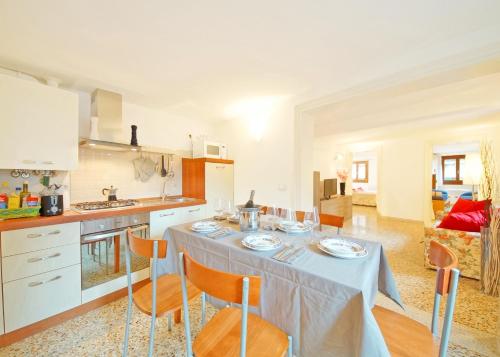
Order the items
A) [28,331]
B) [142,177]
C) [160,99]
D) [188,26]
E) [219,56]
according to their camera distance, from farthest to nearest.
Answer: [142,177], [160,99], [219,56], [28,331], [188,26]

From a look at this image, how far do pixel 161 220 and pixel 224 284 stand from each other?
181cm

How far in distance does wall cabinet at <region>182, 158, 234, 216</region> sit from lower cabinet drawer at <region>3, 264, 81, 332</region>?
5.01 feet

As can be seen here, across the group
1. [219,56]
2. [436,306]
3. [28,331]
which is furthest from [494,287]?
[28,331]

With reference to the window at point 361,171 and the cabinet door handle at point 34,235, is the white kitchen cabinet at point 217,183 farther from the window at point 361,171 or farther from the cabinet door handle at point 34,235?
the window at point 361,171

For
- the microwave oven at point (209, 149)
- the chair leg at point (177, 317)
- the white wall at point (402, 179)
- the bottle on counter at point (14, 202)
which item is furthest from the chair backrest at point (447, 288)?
the white wall at point (402, 179)

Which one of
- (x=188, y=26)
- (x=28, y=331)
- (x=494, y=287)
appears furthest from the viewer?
(x=494, y=287)

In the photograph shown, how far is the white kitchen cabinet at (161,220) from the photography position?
Answer: 2258 mm

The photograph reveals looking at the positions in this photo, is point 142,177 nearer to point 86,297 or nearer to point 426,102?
point 86,297

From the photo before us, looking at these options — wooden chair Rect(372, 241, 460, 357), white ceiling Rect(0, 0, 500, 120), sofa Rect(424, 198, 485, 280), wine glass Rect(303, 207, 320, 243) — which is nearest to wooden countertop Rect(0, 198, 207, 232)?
white ceiling Rect(0, 0, 500, 120)

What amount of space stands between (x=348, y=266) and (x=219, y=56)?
6.12 feet

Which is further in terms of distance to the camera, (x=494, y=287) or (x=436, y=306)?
(x=494, y=287)

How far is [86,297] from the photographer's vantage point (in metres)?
1.82

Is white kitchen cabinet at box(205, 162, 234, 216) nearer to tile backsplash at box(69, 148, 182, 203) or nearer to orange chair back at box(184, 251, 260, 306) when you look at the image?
tile backsplash at box(69, 148, 182, 203)

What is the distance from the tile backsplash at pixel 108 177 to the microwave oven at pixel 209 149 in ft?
1.87
